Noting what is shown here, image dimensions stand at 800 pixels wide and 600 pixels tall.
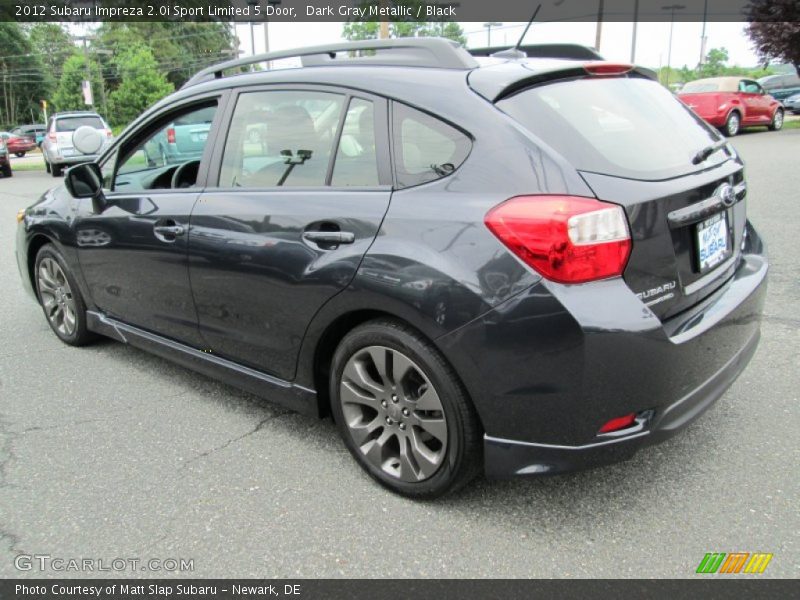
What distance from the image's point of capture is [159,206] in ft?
11.2

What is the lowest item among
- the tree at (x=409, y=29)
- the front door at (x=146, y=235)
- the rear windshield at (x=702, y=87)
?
the front door at (x=146, y=235)

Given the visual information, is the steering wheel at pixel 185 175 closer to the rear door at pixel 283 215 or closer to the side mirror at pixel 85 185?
the rear door at pixel 283 215

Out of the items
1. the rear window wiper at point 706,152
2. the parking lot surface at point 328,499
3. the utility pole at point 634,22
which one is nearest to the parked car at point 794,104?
the utility pole at point 634,22

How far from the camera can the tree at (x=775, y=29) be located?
22219 millimetres

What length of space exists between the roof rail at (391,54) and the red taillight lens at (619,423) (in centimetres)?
144

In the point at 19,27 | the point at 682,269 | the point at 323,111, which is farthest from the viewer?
the point at 19,27

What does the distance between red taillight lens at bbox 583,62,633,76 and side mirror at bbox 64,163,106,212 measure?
2.78 meters

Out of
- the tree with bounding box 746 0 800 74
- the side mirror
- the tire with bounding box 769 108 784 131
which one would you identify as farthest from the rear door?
the tree with bounding box 746 0 800 74

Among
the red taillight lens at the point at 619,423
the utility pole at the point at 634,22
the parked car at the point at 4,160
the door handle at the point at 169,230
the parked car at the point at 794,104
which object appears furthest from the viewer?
the utility pole at the point at 634,22

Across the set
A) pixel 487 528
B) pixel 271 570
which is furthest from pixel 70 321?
pixel 487 528

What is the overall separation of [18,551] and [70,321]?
234 centimetres

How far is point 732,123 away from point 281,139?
19.8m

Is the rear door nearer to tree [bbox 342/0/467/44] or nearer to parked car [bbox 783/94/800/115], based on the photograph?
parked car [bbox 783/94/800/115]
